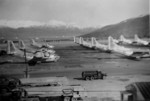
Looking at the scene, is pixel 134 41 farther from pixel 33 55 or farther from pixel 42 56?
pixel 33 55

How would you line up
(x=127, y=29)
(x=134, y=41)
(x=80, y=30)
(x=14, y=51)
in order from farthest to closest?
1. (x=134, y=41)
2. (x=127, y=29)
3. (x=80, y=30)
4. (x=14, y=51)

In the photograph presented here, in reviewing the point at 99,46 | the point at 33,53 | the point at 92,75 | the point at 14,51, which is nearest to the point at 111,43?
the point at 99,46

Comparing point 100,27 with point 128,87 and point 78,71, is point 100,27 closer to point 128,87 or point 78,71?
point 78,71

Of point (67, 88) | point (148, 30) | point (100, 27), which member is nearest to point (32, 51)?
point (67, 88)

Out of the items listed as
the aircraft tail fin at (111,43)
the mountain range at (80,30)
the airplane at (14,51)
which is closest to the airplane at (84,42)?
the mountain range at (80,30)

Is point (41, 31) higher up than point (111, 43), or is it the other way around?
point (41, 31)

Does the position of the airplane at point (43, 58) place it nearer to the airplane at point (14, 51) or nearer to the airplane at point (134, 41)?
the airplane at point (14, 51)

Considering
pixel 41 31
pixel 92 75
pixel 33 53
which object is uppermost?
pixel 41 31
